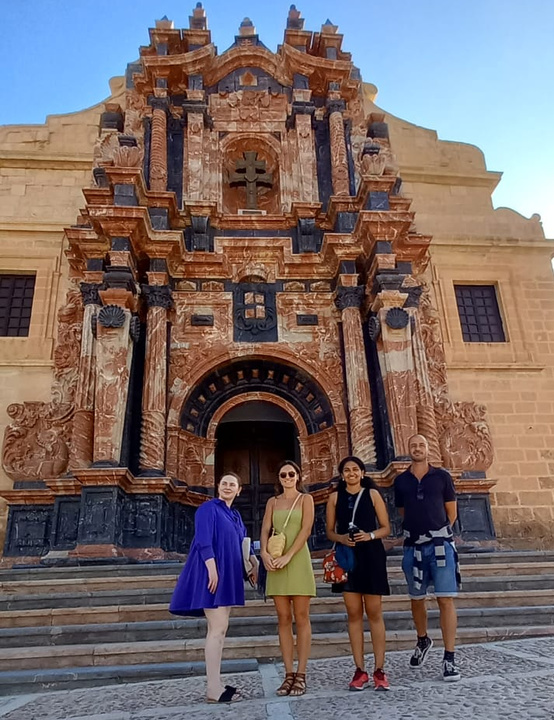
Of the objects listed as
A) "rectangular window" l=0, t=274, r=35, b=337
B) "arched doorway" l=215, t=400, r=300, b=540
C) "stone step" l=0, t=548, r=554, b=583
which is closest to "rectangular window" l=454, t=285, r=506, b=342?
"arched doorway" l=215, t=400, r=300, b=540

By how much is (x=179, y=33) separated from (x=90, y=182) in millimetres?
4257

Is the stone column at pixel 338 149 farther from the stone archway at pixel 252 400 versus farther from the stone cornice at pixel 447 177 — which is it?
the stone archway at pixel 252 400

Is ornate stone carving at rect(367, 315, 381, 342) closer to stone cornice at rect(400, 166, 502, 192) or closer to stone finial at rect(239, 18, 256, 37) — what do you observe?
stone cornice at rect(400, 166, 502, 192)

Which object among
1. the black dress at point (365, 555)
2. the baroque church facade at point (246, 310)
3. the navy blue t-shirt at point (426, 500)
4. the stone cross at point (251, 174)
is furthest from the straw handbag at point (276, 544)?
the stone cross at point (251, 174)

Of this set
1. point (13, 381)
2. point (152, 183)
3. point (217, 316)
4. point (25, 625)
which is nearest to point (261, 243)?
point (217, 316)

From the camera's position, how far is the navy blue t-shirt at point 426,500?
4836 millimetres

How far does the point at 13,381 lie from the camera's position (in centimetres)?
1259

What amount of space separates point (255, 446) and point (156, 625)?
7.86 meters

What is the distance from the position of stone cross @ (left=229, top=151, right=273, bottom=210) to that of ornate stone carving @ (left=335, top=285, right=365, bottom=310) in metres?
3.66

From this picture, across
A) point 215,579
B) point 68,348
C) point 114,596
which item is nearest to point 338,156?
point 68,348

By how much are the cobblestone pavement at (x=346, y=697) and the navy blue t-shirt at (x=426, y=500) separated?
104cm

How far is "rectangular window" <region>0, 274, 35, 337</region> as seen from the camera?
44.0 feet

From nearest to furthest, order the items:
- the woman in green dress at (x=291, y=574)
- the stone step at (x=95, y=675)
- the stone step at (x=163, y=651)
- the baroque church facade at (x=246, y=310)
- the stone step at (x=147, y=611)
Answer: the woman in green dress at (x=291, y=574) < the stone step at (x=95, y=675) < the stone step at (x=163, y=651) < the stone step at (x=147, y=611) < the baroque church facade at (x=246, y=310)

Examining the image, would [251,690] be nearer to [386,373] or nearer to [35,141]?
[386,373]
